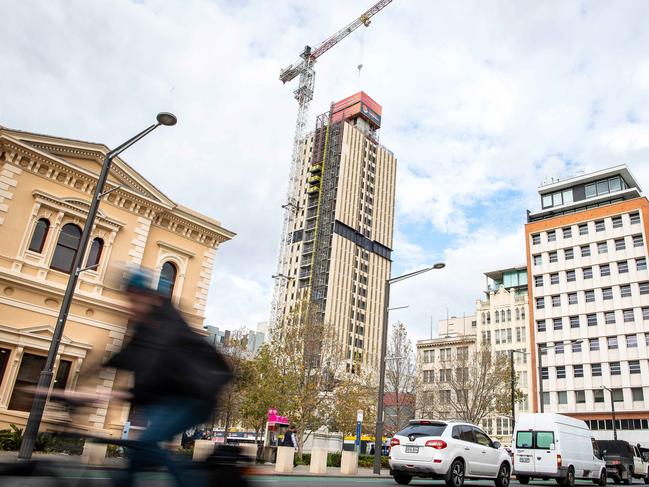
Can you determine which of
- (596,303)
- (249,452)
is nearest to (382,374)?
(249,452)

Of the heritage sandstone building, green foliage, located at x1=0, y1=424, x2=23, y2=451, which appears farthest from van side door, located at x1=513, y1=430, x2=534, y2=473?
green foliage, located at x1=0, y1=424, x2=23, y2=451

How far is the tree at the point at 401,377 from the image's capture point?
44438 millimetres

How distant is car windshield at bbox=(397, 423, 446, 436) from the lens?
13523 mm

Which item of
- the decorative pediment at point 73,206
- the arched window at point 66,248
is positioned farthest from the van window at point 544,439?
the arched window at point 66,248

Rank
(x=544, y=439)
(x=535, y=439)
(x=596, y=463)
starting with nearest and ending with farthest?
1. (x=544, y=439)
2. (x=535, y=439)
3. (x=596, y=463)

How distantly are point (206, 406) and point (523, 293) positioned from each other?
10456cm

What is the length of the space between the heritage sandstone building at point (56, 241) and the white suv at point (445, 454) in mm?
10330

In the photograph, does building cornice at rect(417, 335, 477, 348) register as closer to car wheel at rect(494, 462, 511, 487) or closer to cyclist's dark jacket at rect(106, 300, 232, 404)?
car wheel at rect(494, 462, 511, 487)

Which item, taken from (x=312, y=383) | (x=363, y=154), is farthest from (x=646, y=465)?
(x=363, y=154)

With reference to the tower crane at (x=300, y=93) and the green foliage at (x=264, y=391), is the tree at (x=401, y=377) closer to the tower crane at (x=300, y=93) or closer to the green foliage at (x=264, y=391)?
the green foliage at (x=264, y=391)

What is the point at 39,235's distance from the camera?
21656mm

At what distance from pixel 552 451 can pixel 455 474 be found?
735cm

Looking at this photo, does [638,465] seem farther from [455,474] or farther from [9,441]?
[9,441]

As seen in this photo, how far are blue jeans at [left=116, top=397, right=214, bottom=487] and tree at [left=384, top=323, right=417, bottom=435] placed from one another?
41882 mm
